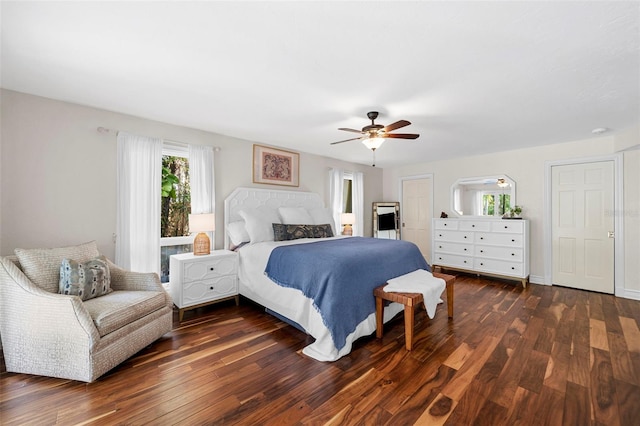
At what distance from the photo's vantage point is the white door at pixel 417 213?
19.3 ft

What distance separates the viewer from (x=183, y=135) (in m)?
3.48

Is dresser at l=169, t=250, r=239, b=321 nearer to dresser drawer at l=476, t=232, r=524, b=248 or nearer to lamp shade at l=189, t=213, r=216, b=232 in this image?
lamp shade at l=189, t=213, r=216, b=232

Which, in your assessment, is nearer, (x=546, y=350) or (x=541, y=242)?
(x=546, y=350)

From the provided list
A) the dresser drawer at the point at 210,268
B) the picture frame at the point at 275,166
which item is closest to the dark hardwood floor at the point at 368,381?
the dresser drawer at the point at 210,268

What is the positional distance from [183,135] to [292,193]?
6.09 ft

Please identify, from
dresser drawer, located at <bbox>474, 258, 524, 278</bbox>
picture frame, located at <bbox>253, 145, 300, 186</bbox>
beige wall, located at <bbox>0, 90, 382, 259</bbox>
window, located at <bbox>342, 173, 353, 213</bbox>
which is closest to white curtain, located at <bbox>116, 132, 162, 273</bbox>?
beige wall, located at <bbox>0, 90, 382, 259</bbox>

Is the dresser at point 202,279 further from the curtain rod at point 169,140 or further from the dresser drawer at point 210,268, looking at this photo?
the curtain rod at point 169,140

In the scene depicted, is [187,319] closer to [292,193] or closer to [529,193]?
[292,193]

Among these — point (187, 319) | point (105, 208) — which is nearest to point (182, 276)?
point (187, 319)

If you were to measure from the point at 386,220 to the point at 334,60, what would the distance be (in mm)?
4699

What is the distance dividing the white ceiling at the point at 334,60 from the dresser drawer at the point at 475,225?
1.94 metres

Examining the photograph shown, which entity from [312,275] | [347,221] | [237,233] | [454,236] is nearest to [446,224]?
[454,236]

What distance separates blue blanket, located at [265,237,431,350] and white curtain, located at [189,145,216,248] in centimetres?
134

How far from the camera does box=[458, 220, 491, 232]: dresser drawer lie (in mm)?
4648
